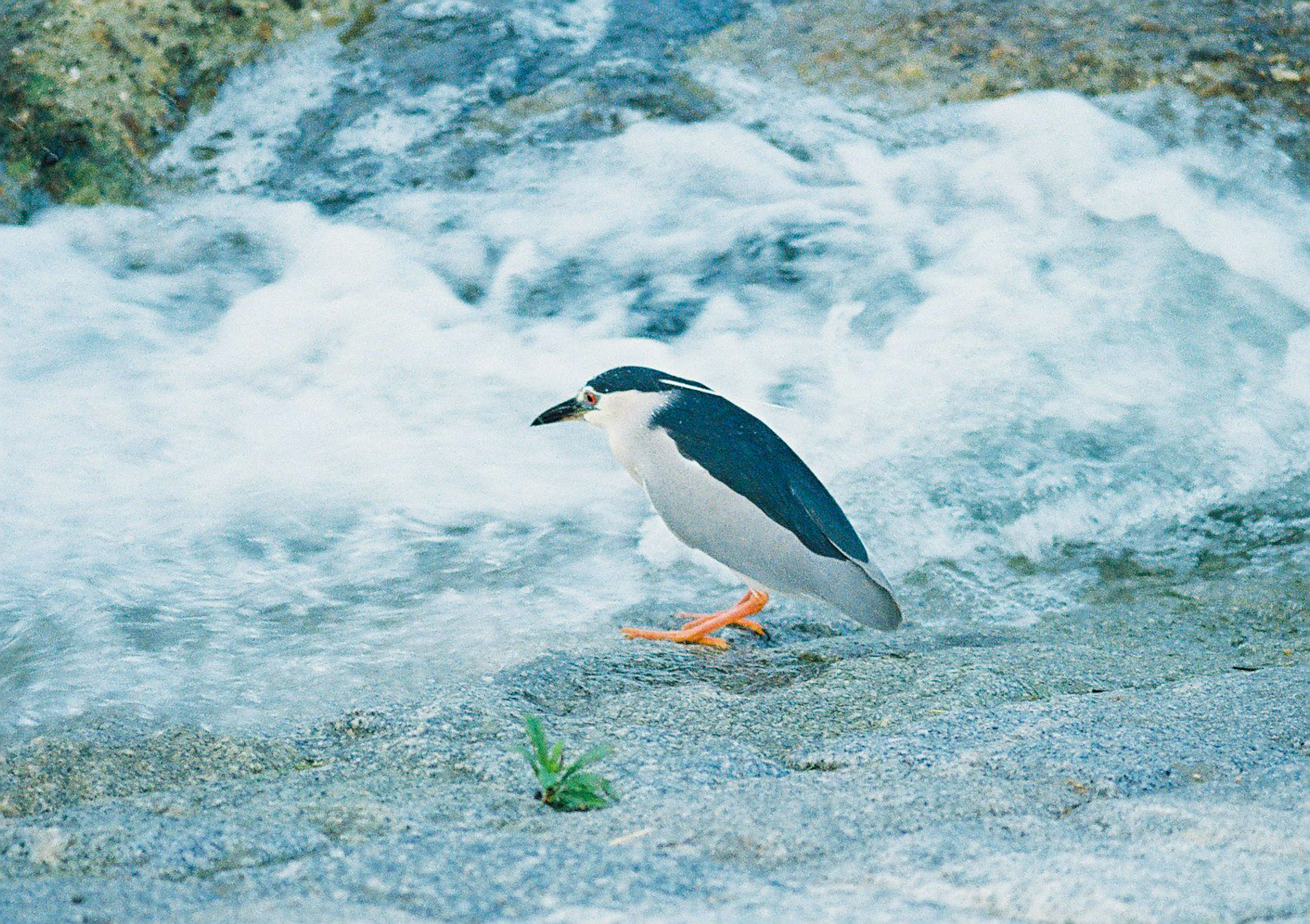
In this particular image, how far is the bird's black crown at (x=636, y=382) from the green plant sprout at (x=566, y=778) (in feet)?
5.17

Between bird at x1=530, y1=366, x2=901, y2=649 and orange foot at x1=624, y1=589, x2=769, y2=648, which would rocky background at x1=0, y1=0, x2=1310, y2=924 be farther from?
bird at x1=530, y1=366, x2=901, y2=649

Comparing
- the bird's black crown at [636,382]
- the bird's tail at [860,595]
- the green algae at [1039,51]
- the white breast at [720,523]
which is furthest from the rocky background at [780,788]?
the green algae at [1039,51]

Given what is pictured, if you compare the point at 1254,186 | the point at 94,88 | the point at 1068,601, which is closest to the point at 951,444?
the point at 1068,601

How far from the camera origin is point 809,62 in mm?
8250

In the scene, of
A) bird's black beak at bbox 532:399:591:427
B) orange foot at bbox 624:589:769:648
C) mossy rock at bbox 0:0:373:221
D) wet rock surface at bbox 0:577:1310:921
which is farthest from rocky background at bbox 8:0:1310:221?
wet rock surface at bbox 0:577:1310:921

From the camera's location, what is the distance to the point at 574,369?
629cm

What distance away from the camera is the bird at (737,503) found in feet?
12.3

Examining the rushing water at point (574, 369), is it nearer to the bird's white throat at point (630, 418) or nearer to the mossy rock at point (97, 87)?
the mossy rock at point (97, 87)

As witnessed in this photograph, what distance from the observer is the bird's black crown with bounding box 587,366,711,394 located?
13.3 feet

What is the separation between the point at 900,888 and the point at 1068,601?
8.75 ft

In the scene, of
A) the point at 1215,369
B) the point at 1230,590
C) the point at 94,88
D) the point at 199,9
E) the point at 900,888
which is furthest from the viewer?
the point at 199,9

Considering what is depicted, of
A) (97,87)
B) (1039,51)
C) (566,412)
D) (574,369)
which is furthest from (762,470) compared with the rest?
(1039,51)

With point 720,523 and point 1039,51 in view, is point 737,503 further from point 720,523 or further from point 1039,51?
point 1039,51

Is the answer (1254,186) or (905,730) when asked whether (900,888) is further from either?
(1254,186)
